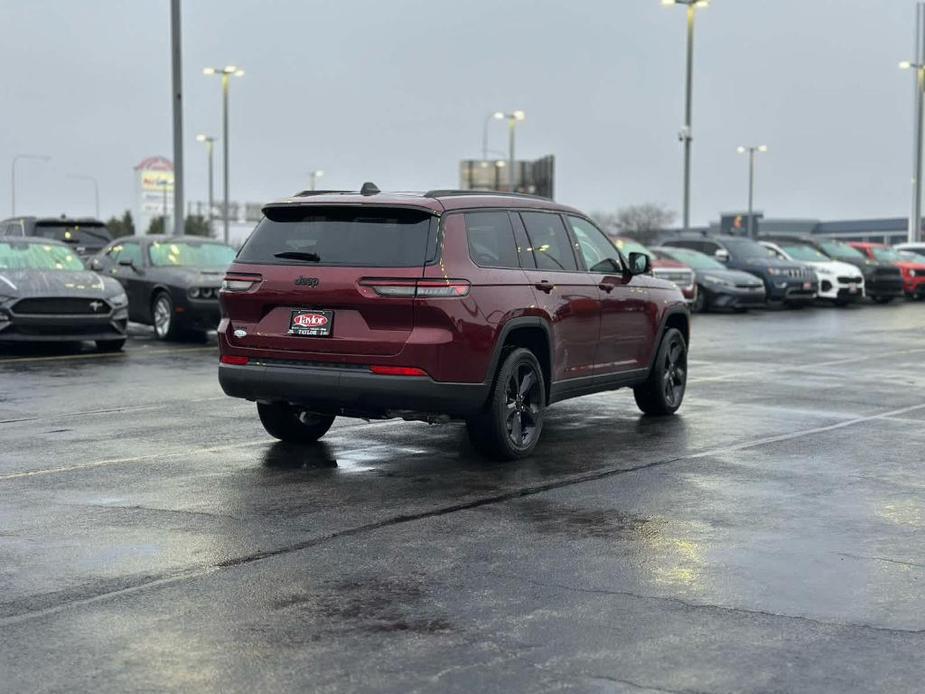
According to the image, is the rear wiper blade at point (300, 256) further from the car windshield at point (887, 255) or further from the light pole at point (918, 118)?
the light pole at point (918, 118)

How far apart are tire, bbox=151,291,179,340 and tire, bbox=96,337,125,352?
67.6 inches

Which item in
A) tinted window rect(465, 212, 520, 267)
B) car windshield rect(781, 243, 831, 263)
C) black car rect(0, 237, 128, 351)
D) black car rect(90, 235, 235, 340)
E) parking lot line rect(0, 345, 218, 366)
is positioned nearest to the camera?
tinted window rect(465, 212, 520, 267)

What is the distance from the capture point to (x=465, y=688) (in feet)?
15.3

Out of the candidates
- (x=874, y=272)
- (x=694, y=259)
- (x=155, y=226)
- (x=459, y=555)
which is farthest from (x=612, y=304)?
(x=155, y=226)

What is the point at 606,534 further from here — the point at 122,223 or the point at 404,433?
the point at 122,223

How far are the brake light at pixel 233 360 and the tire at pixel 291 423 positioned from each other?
62 centimetres

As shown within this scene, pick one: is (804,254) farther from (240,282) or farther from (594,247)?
(240,282)

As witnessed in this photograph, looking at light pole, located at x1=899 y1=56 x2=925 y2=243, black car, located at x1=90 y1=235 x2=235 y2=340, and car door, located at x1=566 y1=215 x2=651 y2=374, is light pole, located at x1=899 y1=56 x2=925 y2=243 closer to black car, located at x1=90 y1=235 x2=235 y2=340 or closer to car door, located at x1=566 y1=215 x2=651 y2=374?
black car, located at x1=90 y1=235 x2=235 y2=340

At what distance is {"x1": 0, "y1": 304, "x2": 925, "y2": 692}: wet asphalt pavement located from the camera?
16.1 ft

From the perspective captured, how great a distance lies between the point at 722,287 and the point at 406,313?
78.6 feet

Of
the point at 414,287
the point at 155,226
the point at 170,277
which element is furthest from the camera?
the point at 155,226

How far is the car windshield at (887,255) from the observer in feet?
133

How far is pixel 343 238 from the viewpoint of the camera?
909 centimetres

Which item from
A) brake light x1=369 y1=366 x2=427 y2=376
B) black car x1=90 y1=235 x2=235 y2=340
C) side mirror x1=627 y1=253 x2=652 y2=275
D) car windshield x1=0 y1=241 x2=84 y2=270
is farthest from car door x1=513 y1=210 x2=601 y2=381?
black car x1=90 y1=235 x2=235 y2=340
